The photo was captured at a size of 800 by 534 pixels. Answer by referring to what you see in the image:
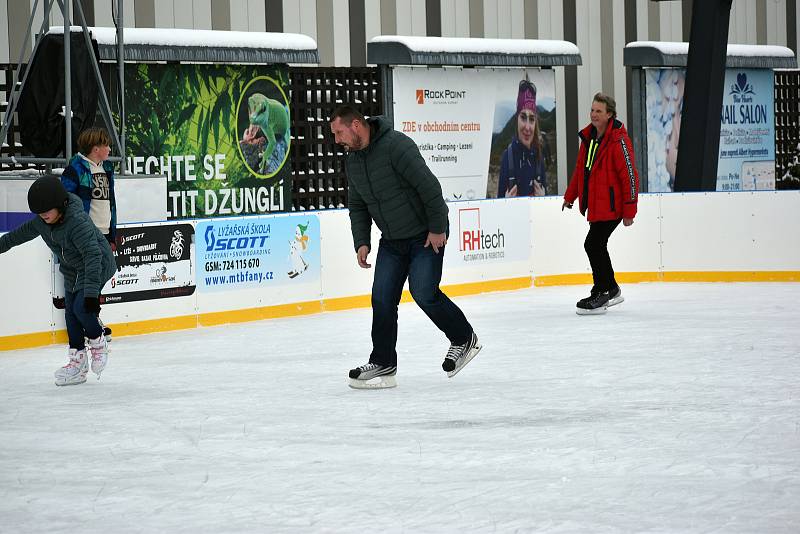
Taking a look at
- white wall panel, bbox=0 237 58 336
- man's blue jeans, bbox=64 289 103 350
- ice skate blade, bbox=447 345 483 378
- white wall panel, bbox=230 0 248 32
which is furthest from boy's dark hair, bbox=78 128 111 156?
white wall panel, bbox=230 0 248 32

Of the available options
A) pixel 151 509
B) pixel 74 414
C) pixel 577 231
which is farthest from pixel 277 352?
pixel 577 231

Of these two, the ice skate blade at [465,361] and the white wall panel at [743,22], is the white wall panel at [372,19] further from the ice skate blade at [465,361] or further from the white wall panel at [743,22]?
the ice skate blade at [465,361]

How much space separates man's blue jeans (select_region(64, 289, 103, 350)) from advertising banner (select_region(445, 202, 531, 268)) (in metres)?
5.02

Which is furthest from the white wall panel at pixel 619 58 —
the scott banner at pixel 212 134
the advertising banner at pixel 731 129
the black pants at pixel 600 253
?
the black pants at pixel 600 253

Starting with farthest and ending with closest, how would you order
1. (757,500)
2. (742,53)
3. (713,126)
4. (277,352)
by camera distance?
(742,53)
(713,126)
(277,352)
(757,500)

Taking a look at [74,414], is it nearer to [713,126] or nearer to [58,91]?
[58,91]

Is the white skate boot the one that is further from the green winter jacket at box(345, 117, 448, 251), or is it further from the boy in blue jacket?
the green winter jacket at box(345, 117, 448, 251)

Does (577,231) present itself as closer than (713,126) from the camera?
Yes

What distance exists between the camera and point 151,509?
4.32m

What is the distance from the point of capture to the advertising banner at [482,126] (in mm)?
13977

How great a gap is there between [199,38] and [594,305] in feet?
14.5

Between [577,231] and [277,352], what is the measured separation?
15.9 feet

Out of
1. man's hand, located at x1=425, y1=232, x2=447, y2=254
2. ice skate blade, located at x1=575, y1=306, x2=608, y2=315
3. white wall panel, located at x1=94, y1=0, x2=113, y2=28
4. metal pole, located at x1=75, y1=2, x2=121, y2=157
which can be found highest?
white wall panel, located at x1=94, y1=0, x2=113, y2=28

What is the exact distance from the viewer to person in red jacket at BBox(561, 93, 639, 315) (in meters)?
9.90
